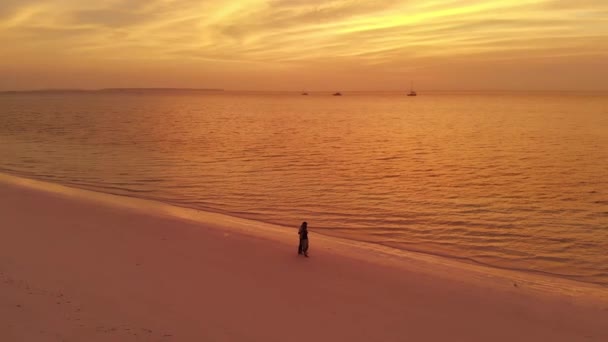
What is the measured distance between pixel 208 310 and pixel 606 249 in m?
11.7

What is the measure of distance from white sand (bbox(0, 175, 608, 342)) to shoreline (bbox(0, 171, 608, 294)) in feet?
0.41

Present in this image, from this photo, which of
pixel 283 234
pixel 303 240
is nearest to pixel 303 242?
pixel 303 240

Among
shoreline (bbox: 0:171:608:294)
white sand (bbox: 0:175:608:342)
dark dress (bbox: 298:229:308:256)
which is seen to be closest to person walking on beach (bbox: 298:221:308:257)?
dark dress (bbox: 298:229:308:256)

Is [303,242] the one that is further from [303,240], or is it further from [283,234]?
[283,234]

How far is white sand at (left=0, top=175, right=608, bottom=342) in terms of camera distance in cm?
750

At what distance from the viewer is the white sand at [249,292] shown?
7.50 metres

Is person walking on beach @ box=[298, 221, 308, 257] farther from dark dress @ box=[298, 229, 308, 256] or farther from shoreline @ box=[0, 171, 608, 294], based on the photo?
shoreline @ box=[0, 171, 608, 294]

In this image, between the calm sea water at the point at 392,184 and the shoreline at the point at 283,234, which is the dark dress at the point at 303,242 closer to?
the shoreline at the point at 283,234

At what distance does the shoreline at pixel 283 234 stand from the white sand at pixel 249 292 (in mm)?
124

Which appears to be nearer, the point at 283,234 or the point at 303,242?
the point at 303,242

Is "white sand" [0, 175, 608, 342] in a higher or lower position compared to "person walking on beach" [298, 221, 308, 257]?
lower

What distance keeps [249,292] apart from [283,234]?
5.39 meters

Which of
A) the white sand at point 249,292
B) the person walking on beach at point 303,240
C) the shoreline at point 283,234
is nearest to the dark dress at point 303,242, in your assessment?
the person walking on beach at point 303,240

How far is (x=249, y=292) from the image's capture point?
9141 mm
